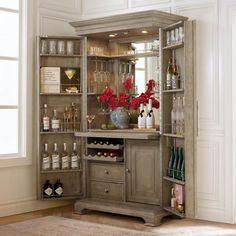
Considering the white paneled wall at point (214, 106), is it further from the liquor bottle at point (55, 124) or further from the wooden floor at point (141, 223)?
the liquor bottle at point (55, 124)

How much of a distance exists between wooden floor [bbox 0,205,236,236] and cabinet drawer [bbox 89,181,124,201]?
8.7 inches

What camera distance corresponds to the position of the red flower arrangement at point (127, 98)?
5895 millimetres

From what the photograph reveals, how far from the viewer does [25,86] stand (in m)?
6.11

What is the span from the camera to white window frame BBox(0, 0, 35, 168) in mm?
6105

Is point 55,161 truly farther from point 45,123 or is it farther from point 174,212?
point 174,212

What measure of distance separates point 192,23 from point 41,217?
2801mm

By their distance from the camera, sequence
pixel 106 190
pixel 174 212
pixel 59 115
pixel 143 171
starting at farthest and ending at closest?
1. pixel 59 115
2. pixel 106 190
3. pixel 143 171
4. pixel 174 212

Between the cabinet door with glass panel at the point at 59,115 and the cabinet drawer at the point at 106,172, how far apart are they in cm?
22

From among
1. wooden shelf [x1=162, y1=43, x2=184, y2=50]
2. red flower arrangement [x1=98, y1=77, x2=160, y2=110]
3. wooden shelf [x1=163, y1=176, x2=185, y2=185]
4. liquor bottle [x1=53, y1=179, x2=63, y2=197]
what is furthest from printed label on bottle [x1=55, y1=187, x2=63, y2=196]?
wooden shelf [x1=162, y1=43, x2=184, y2=50]

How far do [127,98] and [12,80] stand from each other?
144 cm

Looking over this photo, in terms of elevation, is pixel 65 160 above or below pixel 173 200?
above

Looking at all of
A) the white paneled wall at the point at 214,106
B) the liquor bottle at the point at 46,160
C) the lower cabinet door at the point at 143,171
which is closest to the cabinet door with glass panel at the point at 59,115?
Answer: the liquor bottle at the point at 46,160

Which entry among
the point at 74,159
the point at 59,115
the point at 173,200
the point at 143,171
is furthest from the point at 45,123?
the point at 173,200

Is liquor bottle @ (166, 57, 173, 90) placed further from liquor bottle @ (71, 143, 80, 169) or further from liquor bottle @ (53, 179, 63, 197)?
liquor bottle @ (53, 179, 63, 197)
